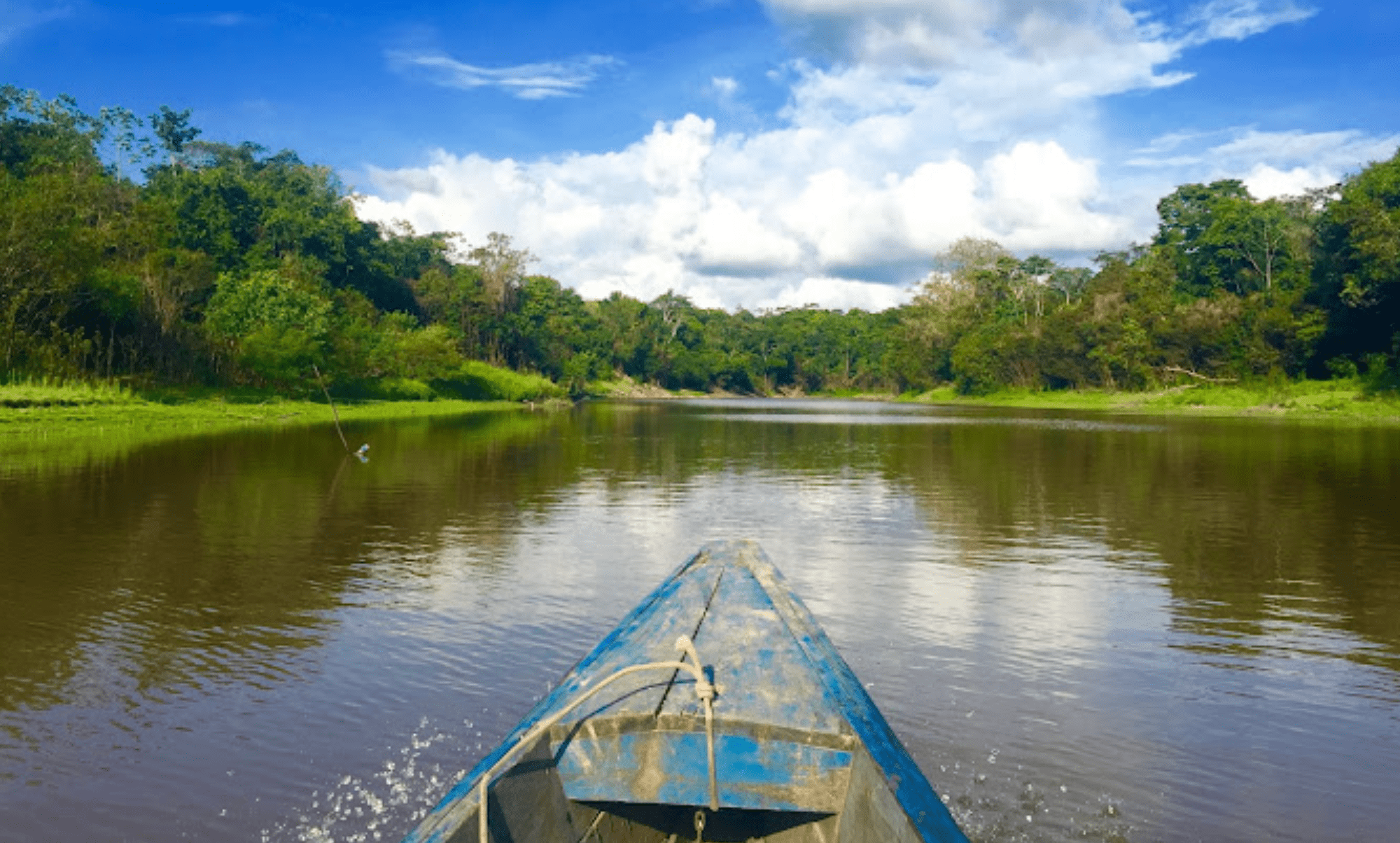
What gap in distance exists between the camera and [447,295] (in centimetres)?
8175

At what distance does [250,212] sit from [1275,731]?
218 ft

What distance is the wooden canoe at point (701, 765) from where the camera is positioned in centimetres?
361

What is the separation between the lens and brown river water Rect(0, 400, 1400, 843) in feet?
17.6

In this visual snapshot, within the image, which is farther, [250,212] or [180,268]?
[250,212]

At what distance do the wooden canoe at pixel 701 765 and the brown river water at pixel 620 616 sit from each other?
141 cm

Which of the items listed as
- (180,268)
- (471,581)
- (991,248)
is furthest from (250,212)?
(991,248)

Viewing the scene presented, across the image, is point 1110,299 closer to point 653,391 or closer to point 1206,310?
point 1206,310

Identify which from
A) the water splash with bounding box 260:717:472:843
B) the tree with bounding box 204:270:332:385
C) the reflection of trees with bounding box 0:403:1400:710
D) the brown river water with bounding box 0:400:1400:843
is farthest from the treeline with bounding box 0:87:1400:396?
the water splash with bounding box 260:717:472:843

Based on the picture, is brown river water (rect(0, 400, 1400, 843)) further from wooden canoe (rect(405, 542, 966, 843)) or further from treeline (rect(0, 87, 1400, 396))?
treeline (rect(0, 87, 1400, 396))

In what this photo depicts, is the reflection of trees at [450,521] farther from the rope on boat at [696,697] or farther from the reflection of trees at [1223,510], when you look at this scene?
the rope on boat at [696,697]

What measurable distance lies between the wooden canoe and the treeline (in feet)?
119

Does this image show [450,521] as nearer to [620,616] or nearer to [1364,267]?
[620,616]

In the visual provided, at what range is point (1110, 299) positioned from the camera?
75250mm

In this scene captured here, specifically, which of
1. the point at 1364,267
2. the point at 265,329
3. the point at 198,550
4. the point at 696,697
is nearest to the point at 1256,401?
the point at 1364,267
